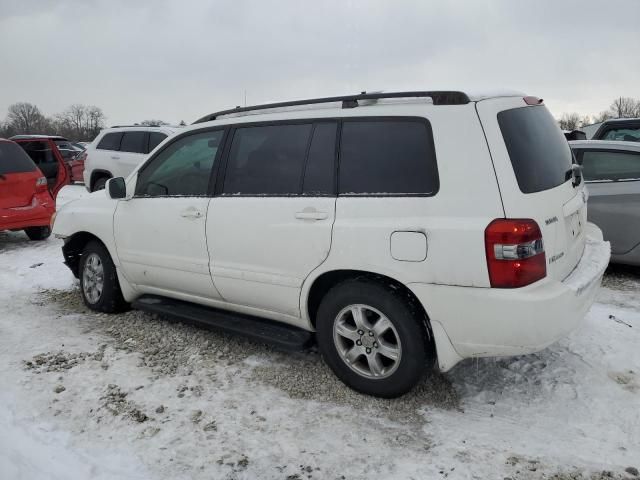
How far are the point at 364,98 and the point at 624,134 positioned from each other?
23.3ft

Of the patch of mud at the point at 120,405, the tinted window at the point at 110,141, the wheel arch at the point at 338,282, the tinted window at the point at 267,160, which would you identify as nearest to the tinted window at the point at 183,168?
the tinted window at the point at 267,160

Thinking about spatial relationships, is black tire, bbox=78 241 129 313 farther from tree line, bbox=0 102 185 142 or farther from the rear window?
tree line, bbox=0 102 185 142

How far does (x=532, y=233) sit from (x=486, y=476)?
48.4 inches

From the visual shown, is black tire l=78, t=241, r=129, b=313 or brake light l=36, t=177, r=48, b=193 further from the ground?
brake light l=36, t=177, r=48, b=193

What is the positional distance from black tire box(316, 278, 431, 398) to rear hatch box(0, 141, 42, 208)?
6.51 m

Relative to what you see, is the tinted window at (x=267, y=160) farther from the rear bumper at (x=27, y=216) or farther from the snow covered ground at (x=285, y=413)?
the rear bumper at (x=27, y=216)

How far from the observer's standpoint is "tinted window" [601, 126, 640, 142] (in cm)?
852

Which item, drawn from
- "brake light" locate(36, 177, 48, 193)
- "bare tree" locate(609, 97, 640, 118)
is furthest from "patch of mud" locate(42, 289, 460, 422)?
"bare tree" locate(609, 97, 640, 118)

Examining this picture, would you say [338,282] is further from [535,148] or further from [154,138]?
[154,138]

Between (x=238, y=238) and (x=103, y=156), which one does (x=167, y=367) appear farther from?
(x=103, y=156)

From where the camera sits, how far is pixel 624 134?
865 cm

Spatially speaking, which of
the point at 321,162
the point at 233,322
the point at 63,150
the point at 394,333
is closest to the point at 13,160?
the point at 233,322

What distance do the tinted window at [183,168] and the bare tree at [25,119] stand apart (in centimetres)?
9866

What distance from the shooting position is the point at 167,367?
3.80 m
